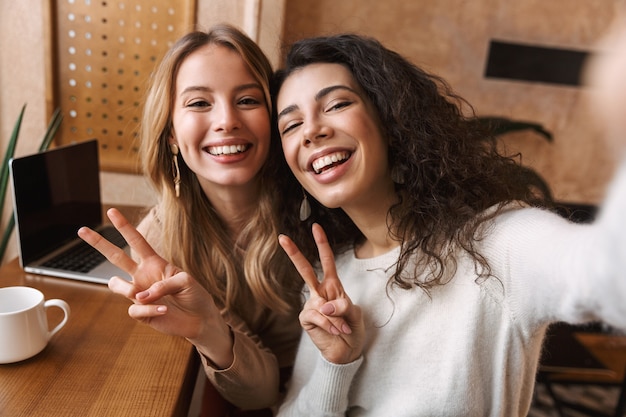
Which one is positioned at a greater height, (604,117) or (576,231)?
(604,117)

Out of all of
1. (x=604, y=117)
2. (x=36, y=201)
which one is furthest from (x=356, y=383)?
(x=36, y=201)

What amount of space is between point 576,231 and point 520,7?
2.19 meters

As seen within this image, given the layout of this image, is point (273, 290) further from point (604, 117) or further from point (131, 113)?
point (131, 113)

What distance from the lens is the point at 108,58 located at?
2.00 meters

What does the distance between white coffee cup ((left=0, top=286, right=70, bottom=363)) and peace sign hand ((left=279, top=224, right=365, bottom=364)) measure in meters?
0.49

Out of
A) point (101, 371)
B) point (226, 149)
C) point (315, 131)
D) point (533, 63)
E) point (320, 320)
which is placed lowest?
point (101, 371)

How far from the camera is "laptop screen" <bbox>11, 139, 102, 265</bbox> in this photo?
1.35 m

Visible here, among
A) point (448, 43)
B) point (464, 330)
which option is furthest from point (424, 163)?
point (448, 43)

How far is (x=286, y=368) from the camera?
148 centimetres

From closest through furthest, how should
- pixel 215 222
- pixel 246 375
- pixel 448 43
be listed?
pixel 246 375 < pixel 215 222 < pixel 448 43

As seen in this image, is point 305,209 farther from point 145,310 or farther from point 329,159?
point 145,310

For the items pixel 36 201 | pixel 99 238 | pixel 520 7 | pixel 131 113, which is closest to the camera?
pixel 99 238

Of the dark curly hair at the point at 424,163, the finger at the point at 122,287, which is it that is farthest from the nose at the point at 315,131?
the finger at the point at 122,287

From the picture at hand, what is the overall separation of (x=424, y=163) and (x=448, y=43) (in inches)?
66.3
